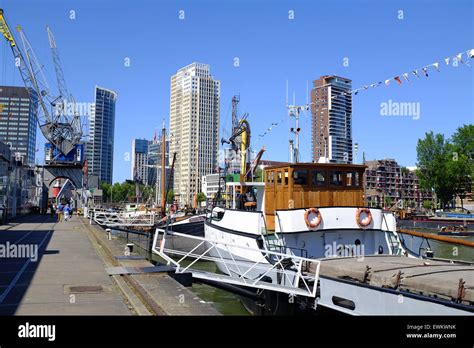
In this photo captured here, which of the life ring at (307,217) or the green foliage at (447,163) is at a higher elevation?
the green foliage at (447,163)

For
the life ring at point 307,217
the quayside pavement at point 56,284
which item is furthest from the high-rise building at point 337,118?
the quayside pavement at point 56,284

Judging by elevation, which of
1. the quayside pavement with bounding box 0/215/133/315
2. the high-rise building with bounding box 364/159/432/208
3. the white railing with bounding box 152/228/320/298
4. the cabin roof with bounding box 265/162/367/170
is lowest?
the quayside pavement with bounding box 0/215/133/315

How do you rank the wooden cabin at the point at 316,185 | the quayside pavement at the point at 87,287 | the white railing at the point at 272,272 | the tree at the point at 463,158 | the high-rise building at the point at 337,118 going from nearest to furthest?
1. the quayside pavement at the point at 87,287
2. the white railing at the point at 272,272
3. the wooden cabin at the point at 316,185
4. the high-rise building at the point at 337,118
5. the tree at the point at 463,158

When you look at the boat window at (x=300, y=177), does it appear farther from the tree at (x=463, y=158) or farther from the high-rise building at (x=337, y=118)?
the tree at (x=463, y=158)

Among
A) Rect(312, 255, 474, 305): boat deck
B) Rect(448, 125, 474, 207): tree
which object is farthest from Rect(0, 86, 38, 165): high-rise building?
Rect(312, 255, 474, 305): boat deck

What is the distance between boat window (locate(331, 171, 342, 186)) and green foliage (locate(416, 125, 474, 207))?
71361 millimetres

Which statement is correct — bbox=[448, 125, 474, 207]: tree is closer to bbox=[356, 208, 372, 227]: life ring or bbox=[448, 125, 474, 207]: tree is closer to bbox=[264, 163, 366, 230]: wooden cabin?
bbox=[264, 163, 366, 230]: wooden cabin

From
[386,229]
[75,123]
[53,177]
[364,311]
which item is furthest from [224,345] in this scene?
[75,123]

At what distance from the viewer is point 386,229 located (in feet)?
48.0

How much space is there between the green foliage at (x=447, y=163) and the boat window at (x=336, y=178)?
7136 cm

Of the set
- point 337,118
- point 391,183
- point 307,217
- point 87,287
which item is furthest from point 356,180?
point 391,183

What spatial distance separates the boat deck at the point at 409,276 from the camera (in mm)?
7695

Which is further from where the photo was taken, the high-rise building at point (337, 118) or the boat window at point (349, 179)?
the high-rise building at point (337, 118)

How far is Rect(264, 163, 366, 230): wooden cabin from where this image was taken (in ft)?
51.0
